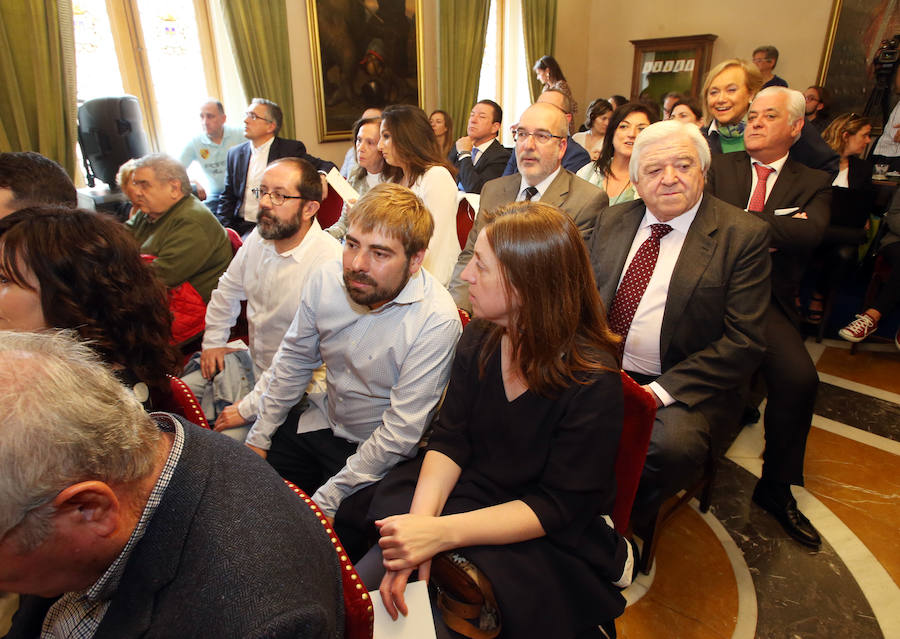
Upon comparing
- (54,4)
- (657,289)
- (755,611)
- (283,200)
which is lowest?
(755,611)

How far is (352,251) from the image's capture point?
62.5 inches

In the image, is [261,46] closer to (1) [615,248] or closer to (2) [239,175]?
(2) [239,175]

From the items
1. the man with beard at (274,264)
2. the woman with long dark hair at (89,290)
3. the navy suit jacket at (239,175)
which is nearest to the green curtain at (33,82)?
the navy suit jacket at (239,175)

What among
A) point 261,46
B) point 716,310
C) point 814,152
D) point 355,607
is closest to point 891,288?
point 814,152

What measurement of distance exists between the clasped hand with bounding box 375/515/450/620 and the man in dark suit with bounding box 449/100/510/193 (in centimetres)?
359

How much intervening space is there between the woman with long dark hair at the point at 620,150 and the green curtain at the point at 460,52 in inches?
191

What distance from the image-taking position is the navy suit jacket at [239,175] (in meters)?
4.58

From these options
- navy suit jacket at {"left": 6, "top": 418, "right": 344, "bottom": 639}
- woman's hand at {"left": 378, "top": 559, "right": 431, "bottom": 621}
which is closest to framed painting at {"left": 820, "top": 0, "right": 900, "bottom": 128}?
woman's hand at {"left": 378, "top": 559, "right": 431, "bottom": 621}

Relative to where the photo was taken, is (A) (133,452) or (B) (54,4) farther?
(B) (54,4)

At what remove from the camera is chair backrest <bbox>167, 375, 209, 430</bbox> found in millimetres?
1396

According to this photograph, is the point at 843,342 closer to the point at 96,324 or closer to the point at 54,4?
the point at 96,324

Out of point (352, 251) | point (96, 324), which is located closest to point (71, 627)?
point (96, 324)

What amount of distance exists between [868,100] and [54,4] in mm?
8947

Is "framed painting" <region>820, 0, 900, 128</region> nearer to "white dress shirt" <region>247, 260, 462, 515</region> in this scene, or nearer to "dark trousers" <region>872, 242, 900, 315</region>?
"dark trousers" <region>872, 242, 900, 315</region>
